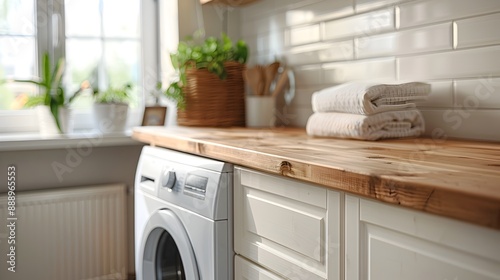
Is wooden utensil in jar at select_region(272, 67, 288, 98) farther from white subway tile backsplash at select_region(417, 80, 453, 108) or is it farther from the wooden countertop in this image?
white subway tile backsplash at select_region(417, 80, 453, 108)

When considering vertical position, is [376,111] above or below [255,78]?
below

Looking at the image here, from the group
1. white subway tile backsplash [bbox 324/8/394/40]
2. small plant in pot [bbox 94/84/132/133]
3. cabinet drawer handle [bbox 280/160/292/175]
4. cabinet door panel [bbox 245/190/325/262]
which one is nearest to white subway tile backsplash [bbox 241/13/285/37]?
white subway tile backsplash [bbox 324/8/394/40]

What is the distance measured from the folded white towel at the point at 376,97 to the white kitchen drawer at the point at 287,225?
14.6 inches

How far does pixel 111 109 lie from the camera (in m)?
2.41

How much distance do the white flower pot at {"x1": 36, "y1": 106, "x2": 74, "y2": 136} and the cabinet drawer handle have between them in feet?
4.67

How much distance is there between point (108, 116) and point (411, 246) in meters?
1.75

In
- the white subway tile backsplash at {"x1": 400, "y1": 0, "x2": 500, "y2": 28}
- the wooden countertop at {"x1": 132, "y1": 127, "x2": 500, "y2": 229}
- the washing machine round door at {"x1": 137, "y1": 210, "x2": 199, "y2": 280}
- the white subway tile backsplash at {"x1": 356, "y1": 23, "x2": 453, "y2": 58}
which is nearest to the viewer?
the wooden countertop at {"x1": 132, "y1": 127, "x2": 500, "y2": 229}

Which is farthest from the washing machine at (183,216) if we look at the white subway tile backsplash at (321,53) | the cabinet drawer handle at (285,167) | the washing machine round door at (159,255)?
the white subway tile backsplash at (321,53)

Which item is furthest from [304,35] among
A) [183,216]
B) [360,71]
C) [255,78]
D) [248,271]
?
[248,271]

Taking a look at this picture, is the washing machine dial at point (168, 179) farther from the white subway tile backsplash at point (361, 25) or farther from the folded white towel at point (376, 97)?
the white subway tile backsplash at point (361, 25)

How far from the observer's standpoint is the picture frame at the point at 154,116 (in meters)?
2.44

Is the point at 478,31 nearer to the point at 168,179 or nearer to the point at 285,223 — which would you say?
the point at 285,223

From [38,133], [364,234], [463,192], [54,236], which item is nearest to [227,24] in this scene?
[38,133]

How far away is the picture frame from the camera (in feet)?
8.00
